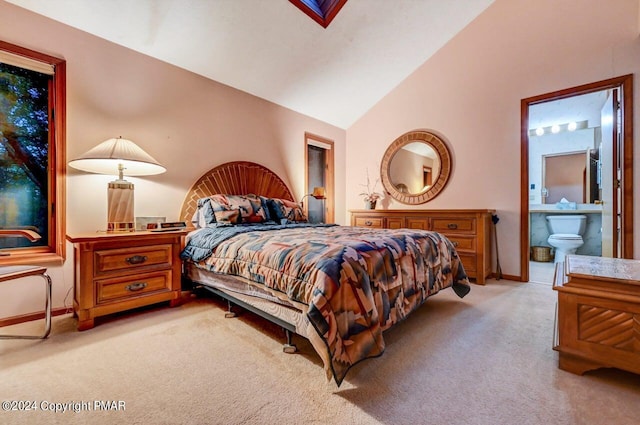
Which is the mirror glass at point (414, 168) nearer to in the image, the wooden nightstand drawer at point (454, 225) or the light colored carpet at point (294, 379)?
the wooden nightstand drawer at point (454, 225)

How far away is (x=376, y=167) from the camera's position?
4.70m

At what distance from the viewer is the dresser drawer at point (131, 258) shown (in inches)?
80.1

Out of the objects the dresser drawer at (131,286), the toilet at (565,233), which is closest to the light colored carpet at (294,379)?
the dresser drawer at (131,286)

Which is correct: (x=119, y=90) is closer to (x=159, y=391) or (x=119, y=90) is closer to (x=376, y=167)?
(x=159, y=391)

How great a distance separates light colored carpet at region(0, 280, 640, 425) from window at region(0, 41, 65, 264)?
0.71 metres

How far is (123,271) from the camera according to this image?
2.13m

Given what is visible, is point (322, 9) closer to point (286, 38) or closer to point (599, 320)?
point (286, 38)

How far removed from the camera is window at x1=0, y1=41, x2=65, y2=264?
7.00 feet

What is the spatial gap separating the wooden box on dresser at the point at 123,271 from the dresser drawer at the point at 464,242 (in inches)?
119

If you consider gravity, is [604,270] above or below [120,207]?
below

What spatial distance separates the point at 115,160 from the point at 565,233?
6.12 meters

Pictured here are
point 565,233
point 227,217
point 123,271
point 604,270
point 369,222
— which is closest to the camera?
point 604,270

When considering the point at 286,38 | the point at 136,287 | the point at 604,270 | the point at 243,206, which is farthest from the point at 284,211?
the point at 604,270

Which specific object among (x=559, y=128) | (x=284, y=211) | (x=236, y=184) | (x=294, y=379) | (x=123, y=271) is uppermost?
(x=559, y=128)
